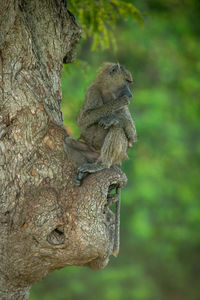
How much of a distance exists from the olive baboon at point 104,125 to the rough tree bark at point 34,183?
131mm

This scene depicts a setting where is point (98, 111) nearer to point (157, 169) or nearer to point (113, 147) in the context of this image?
point (113, 147)

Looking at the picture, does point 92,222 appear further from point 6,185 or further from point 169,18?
point 169,18

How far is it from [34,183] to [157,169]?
758 centimetres

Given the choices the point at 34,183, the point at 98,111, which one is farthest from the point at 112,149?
the point at 34,183

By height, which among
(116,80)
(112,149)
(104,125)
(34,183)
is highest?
(116,80)

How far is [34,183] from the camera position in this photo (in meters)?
4.03

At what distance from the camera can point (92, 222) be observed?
385cm

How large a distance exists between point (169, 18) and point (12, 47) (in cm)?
918

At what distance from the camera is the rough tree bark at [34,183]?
386cm

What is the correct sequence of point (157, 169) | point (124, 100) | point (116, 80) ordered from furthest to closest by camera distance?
1. point (157, 169)
2. point (116, 80)
3. point (124, 100)

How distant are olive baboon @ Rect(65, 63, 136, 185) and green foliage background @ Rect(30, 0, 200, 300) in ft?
19.8

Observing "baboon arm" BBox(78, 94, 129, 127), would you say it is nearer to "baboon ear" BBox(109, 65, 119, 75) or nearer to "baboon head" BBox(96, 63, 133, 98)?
"baboon head" BBox(96, 63, 133, 98)

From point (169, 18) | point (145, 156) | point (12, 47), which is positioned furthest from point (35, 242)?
point (169, 18)

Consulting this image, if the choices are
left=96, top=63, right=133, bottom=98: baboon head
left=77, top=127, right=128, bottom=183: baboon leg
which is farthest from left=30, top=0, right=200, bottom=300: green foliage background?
left=77, top=127, right=128, bottom=183: baboon leg
